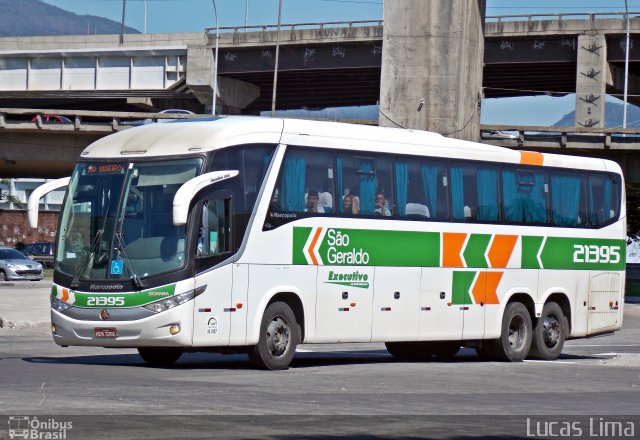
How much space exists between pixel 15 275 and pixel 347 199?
38909mm

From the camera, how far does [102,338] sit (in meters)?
17.7

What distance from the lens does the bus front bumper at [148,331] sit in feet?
57.6

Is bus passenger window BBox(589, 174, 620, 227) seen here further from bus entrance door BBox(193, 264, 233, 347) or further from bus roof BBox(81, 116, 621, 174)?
bus entrance door BBox(193, 264, 233, 347)

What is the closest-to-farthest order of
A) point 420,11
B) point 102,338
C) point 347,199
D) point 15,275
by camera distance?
point 102,338 → point 347,199 → point 420,11 → point 15,275

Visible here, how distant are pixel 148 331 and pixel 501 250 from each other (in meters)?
7.71

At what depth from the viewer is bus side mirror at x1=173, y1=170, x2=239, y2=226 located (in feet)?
55.9

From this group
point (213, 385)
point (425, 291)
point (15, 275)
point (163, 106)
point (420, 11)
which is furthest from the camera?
point (163, 106)

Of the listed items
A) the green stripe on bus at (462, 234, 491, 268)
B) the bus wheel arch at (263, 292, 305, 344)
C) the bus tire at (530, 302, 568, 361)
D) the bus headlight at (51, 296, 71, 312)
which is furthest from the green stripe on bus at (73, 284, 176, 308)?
the bus tire at (530, 302, 568, 361)

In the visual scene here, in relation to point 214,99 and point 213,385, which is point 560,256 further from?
point 214,99

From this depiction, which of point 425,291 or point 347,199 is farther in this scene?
point 425,291

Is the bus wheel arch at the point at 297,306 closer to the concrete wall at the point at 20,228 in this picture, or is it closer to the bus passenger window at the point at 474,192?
the bus passenger window at the point at 474,192

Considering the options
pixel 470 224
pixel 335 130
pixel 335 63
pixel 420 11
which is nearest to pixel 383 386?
pixel 335 130

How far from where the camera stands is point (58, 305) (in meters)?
18.2

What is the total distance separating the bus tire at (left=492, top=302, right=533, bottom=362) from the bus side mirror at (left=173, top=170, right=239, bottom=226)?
701 centimetres
